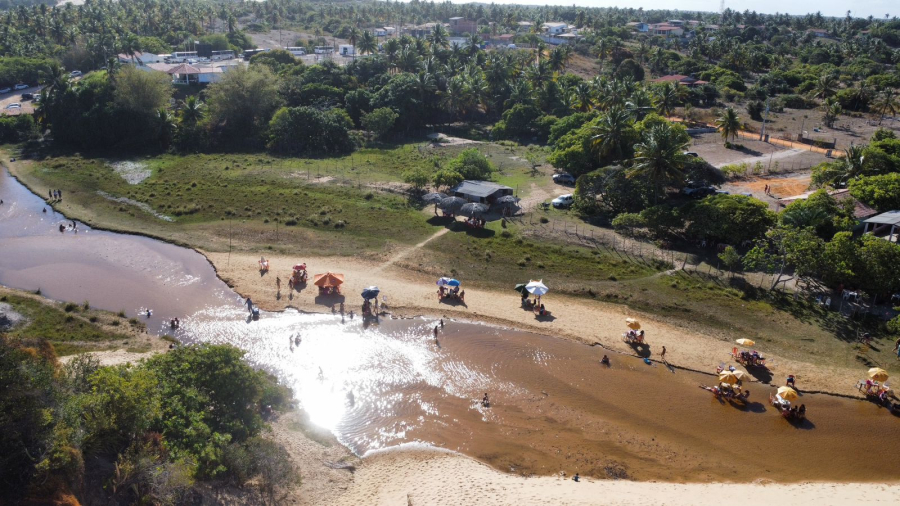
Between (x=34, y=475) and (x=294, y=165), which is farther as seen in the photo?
(x=294, y=165)

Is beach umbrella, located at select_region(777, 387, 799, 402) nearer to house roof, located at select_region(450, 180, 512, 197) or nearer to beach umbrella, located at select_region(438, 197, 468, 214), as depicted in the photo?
beach umbrella, located at select_region(438, 197, 468, 214)

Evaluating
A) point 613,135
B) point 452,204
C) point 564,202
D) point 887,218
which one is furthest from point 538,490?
point 613,135

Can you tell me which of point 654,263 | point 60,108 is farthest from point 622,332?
point 60,108

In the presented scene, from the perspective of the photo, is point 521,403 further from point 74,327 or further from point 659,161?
point 659,161

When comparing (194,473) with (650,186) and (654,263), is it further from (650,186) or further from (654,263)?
(650,186)

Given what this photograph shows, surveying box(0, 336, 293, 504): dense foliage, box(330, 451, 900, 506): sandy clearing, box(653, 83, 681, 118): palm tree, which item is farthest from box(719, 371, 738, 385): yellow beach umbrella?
box(653, 83, 681, 118): palm tree

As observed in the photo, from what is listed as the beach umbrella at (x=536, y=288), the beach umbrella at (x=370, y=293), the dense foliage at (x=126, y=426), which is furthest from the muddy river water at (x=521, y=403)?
the dense foliage at (x=126, y=426)
